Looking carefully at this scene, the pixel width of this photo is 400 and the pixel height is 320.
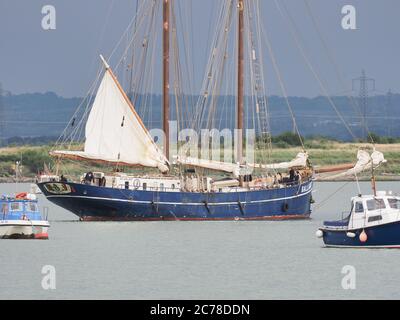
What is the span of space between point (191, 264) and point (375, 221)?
818 cm

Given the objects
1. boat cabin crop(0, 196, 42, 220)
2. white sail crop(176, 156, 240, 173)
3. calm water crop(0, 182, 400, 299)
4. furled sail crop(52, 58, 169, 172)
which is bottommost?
calm water crop(0, 182, 400, 299)

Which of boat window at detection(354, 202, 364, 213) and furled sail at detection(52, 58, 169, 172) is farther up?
furled sail at detection(52, 58, 169, 172)

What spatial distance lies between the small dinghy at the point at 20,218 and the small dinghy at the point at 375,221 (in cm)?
1613

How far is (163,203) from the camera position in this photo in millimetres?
87875

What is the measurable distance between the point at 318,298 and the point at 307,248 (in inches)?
629

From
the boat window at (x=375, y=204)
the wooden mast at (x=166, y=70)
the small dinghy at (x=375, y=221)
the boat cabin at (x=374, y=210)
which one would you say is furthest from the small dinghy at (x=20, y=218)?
the wooden mast at (x=166, y=70)

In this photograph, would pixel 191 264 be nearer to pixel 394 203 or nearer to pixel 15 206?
pixel 394 203

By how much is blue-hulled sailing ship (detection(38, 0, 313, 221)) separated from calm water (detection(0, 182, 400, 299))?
4.94 feet

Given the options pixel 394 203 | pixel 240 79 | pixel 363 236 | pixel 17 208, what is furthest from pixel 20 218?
pixel 240 79

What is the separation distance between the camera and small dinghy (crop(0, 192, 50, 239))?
7481cm

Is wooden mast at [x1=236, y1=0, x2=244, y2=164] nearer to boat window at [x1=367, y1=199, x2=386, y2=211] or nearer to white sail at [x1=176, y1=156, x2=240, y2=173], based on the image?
white sail at [x1=176, y1=156, x2=240, y2=173]

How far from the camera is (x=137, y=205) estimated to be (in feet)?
288

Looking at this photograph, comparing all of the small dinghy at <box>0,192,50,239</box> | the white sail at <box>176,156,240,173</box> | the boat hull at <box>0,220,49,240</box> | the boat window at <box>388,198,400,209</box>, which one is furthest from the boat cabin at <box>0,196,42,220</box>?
the boat window at <box>388,198,400,209</box>
